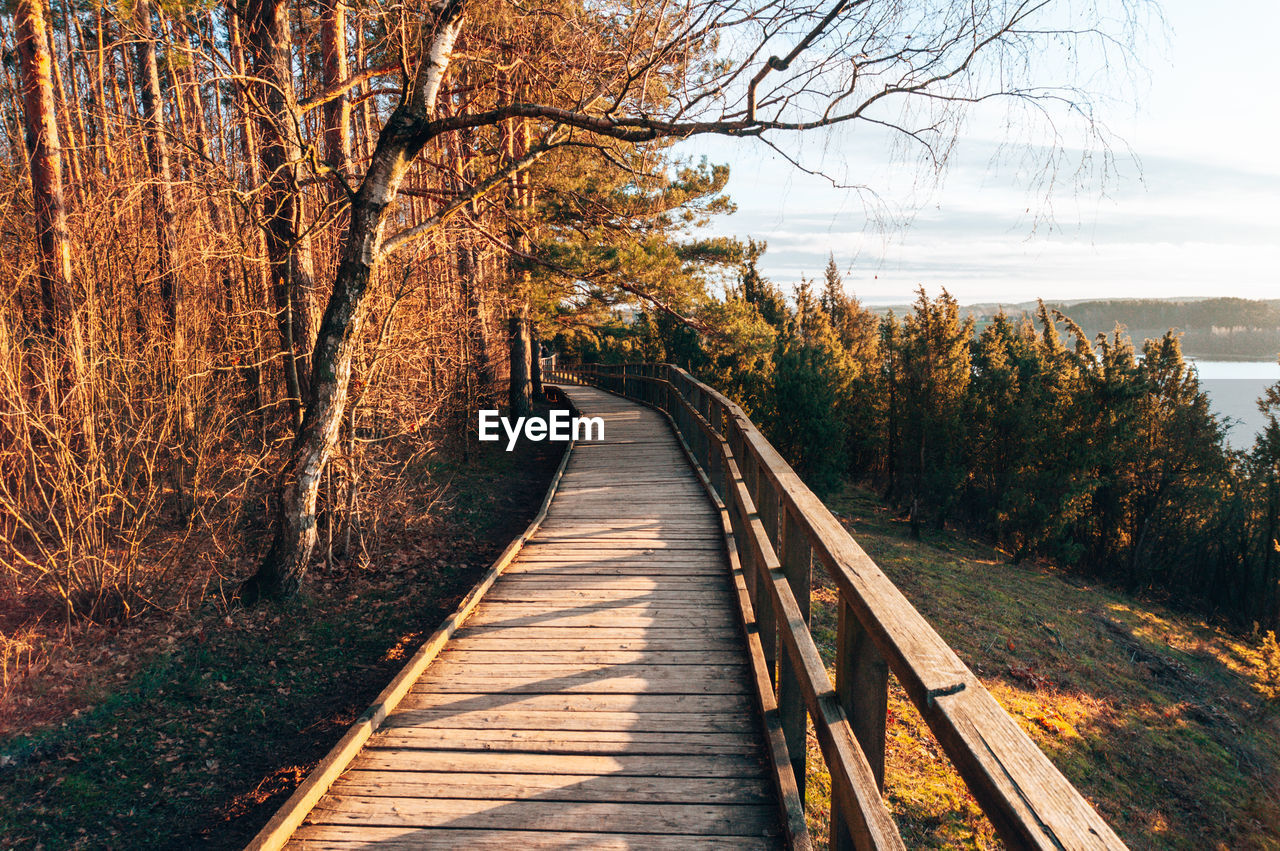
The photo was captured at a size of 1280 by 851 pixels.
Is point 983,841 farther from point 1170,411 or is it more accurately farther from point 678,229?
point 1170,411

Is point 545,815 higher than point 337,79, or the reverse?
point 337,79

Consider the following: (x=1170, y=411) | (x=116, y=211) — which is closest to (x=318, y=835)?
(x=116, y=211)

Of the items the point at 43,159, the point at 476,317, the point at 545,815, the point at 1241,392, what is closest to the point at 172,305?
the point at 43,159

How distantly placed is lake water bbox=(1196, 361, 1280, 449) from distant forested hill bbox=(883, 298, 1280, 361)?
8.20 meters

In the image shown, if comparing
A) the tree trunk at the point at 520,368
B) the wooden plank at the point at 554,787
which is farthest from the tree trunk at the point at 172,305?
the tree trunk at the point at 520,368

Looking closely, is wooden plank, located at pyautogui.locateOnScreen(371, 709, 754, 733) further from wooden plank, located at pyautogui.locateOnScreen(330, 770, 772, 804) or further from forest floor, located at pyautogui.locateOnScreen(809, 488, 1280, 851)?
forest floor, located at pyautogui.locateOnScreen(809, 488, 1280, 851)

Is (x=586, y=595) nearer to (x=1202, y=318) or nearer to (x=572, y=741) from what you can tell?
(x=572, y=741)

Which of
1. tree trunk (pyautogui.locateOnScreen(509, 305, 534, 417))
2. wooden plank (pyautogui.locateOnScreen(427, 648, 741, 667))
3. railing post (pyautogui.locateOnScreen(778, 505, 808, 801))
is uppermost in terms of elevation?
tree trunk (pyautogui.locateOnScreen(509, 305, 534, 417))

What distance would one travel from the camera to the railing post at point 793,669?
2.99 meters

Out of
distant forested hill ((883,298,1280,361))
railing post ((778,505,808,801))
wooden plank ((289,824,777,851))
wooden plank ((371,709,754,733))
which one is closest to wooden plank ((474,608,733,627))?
wooden plank ((371,709,754,733))

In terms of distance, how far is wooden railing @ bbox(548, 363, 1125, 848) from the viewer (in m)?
1.06

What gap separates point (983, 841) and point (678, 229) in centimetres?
1271

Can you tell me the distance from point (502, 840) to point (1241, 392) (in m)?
214

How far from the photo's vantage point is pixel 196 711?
5.52 m
